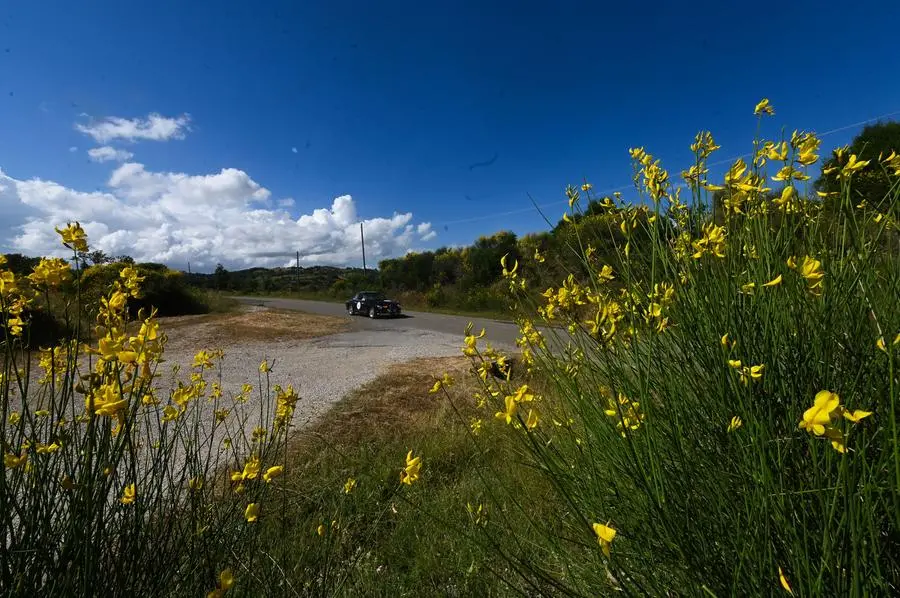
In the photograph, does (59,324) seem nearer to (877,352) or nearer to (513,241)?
(877,352)

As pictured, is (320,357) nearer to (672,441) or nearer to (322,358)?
(322,358)

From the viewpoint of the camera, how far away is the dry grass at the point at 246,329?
10516mm

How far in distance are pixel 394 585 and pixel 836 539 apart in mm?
1752

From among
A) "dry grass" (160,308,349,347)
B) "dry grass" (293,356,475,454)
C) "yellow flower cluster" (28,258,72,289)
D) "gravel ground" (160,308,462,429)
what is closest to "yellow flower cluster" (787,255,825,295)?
"yellow flower cluster" (28,258,72,289)

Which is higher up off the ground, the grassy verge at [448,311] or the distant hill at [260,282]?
the distant hill at [260,282]

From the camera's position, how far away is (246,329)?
39.8 ft

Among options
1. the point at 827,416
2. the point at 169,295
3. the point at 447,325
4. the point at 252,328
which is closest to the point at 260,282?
the point at 169,295

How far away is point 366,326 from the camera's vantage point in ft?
45.2

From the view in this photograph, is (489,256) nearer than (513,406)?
No

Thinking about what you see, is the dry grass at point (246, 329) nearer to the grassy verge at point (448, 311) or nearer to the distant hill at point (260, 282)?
the grassy verge at point (448, 311)

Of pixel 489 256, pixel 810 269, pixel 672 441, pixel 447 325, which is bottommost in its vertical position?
pixel 447 325

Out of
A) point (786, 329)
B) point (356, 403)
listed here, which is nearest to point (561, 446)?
point (786, 329)

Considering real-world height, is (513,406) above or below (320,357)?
above

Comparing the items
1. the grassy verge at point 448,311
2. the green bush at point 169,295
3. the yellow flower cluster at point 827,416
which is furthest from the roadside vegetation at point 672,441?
the green bush at point 169,295
